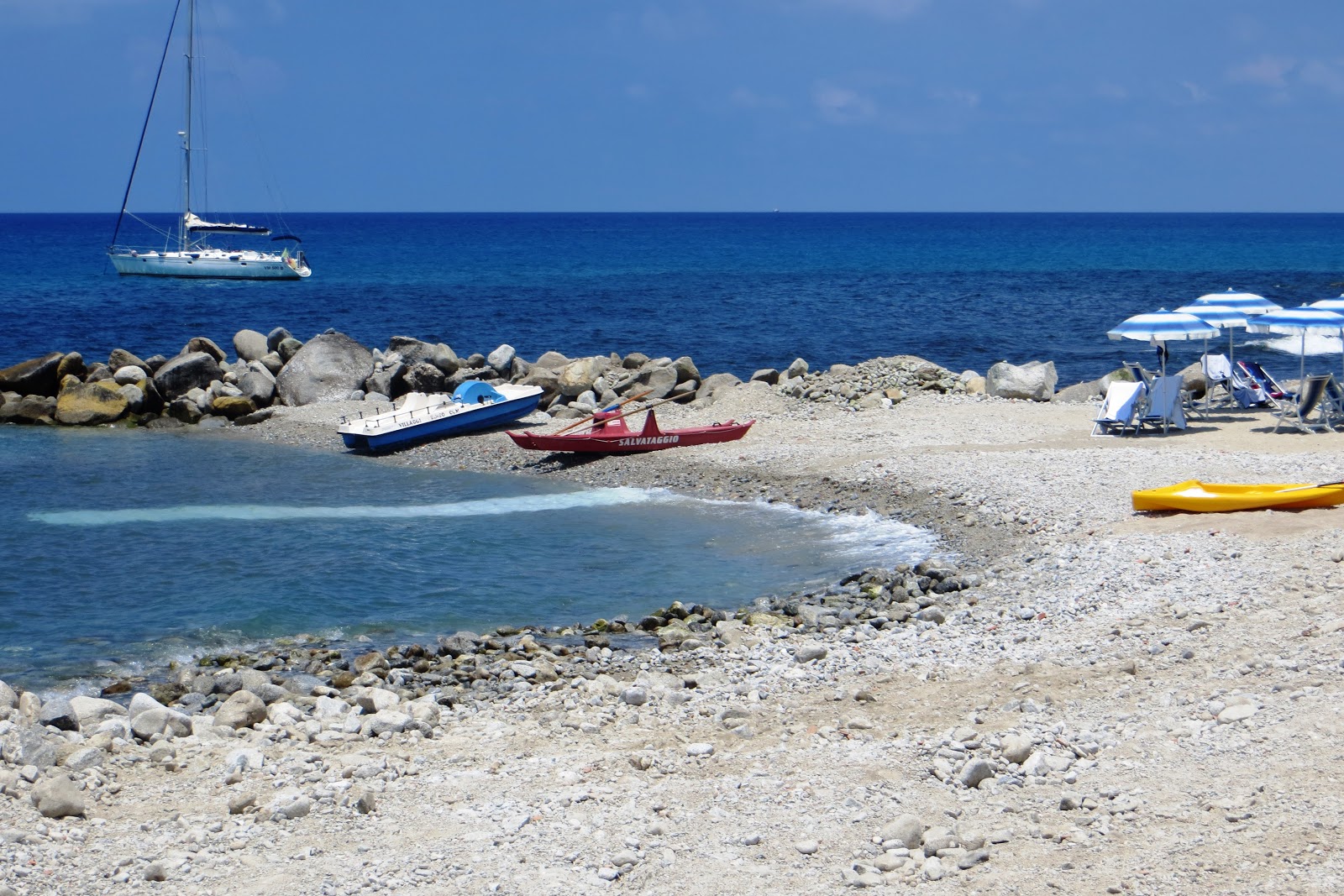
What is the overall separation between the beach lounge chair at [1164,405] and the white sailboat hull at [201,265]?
57.7 m

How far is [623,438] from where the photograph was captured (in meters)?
23.1

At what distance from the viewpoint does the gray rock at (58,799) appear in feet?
27.9

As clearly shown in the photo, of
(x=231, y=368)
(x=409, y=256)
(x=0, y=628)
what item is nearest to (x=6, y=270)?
(x=409, y=256)

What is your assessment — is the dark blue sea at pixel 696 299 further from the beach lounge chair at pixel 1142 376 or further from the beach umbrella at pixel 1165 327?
the beach umbrella at pixel 1165 327

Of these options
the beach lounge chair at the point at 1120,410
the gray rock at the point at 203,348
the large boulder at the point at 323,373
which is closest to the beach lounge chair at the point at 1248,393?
the beach lounge chair at the point at 1120,410

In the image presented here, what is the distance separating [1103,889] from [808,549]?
33.0 ft

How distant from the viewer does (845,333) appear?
47.3 metres

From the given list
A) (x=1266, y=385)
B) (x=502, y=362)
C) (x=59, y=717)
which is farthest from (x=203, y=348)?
(x=1266, y=385)

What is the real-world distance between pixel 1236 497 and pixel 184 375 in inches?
970

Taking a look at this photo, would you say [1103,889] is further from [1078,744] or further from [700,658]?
[700,658]

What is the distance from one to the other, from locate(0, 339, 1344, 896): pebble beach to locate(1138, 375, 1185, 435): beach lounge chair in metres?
6.27

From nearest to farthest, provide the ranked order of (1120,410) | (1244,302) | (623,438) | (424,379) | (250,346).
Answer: (1120,410)
(623,438)
(1244,302)
(424,379)
(250,346)

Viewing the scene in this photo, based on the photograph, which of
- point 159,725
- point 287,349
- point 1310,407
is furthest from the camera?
point 287,349

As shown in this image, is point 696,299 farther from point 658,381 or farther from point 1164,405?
point 1164,405
